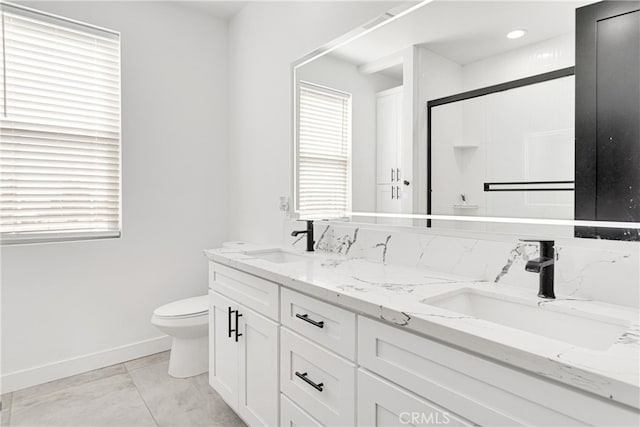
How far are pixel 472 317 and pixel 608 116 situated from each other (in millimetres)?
749

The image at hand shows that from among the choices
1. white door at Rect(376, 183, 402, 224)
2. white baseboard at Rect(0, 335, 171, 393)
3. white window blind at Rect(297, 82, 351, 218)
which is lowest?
white baseboard at Rect(0, 335, 171, 393)

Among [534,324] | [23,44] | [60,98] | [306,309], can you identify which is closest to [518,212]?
[534,324]

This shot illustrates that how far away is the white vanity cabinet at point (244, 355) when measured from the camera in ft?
4.95

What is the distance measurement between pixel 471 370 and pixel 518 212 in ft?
2.31

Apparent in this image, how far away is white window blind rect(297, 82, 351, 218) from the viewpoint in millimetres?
2057

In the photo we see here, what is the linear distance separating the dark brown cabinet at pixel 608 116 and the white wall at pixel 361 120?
32.8 inches

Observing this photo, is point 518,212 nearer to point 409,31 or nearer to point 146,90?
point 409,31

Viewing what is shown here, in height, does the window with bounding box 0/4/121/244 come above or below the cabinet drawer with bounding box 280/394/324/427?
above

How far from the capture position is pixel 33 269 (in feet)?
7.52

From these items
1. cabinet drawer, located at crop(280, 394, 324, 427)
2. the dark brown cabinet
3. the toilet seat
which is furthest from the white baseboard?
the dark brown cabinet

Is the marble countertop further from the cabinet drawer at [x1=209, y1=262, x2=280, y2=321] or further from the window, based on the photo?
the window

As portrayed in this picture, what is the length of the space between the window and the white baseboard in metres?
0.82

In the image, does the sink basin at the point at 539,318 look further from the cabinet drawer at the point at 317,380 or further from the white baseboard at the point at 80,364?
the white baseboard at the point at 80,364

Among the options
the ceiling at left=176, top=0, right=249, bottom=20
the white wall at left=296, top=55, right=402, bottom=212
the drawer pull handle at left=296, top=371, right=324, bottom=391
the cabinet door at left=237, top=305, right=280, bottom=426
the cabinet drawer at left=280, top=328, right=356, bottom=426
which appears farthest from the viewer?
the ceiling at left=176, top=0, right=249, bottom=20
